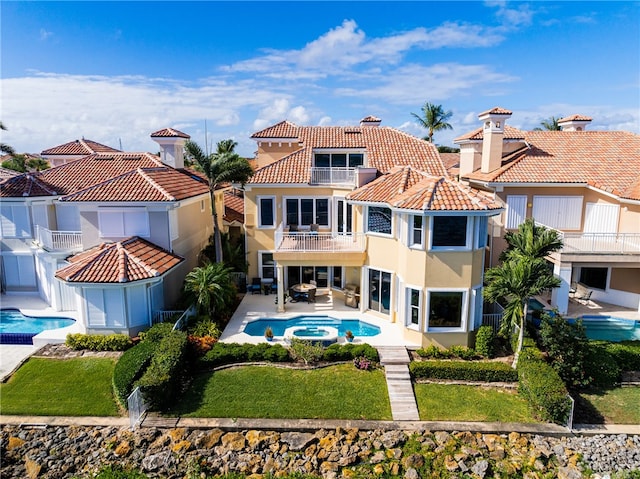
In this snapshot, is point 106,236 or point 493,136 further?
point 493,136

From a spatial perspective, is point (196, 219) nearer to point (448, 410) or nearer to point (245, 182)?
point (245, 182)

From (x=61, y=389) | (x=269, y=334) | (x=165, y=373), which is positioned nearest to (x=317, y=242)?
(x=269, y=334)

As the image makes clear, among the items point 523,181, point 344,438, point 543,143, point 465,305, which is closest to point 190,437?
point 344,438

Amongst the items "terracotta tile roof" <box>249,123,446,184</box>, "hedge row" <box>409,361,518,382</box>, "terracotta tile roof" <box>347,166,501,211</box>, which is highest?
"terracotta tile roof" <box>249,123,446,184</box>

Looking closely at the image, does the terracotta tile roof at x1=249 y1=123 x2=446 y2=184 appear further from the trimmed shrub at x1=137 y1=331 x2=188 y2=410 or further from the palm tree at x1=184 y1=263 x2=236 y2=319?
the trimmed shrub at x1=137 y1=331 x2=188 y2=410

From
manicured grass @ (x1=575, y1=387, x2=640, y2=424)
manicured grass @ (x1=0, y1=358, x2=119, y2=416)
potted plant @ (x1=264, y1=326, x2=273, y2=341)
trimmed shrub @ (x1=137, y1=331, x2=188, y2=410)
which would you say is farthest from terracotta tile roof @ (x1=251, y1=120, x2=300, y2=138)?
manicured grass @ (x1=575, y1=387, x2=640, y2=424)

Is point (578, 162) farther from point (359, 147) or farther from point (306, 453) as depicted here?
point (306, 453)
